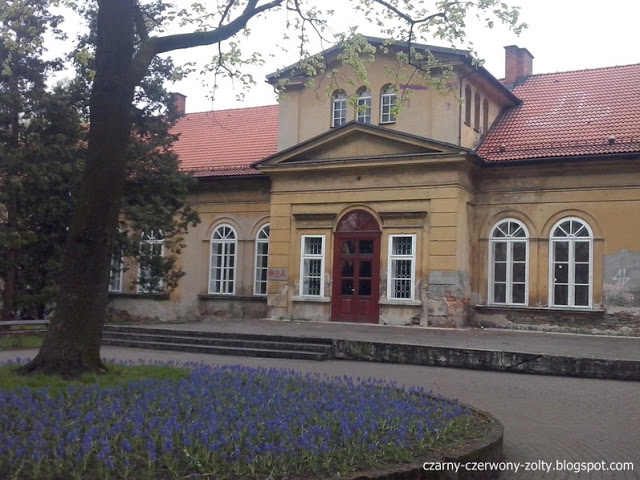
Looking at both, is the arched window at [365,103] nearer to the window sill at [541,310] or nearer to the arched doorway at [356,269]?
the arched doorway at [356,269]

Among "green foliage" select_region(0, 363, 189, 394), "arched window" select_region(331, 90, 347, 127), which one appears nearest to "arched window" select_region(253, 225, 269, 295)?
"arched window" select_region(331, 90, 347, 127)

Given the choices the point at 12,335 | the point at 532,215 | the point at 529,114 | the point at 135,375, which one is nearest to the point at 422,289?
the point at 532,215

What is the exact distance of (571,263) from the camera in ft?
70.8

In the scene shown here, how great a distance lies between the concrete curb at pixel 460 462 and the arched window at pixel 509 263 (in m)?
15.2

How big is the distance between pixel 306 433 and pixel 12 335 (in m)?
14.8

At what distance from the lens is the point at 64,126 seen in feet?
71.2

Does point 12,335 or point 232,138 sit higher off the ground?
point 232,138

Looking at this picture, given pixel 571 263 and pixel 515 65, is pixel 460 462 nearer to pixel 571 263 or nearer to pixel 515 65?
pixel 571 263

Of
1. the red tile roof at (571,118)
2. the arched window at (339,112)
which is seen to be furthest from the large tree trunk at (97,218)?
the red tile roof at (571,118)

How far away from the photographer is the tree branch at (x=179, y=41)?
1072 cm

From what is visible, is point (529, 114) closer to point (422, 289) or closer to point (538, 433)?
point (422, 289)

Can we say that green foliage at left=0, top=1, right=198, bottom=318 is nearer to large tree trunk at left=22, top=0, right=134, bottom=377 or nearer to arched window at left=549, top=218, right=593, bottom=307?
large tree trunk at left=22, top=0, right=134, bottom=377

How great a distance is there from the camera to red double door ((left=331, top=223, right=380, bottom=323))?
23.0 metres

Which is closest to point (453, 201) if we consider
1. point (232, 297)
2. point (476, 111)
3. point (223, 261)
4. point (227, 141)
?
point (476, 111)
